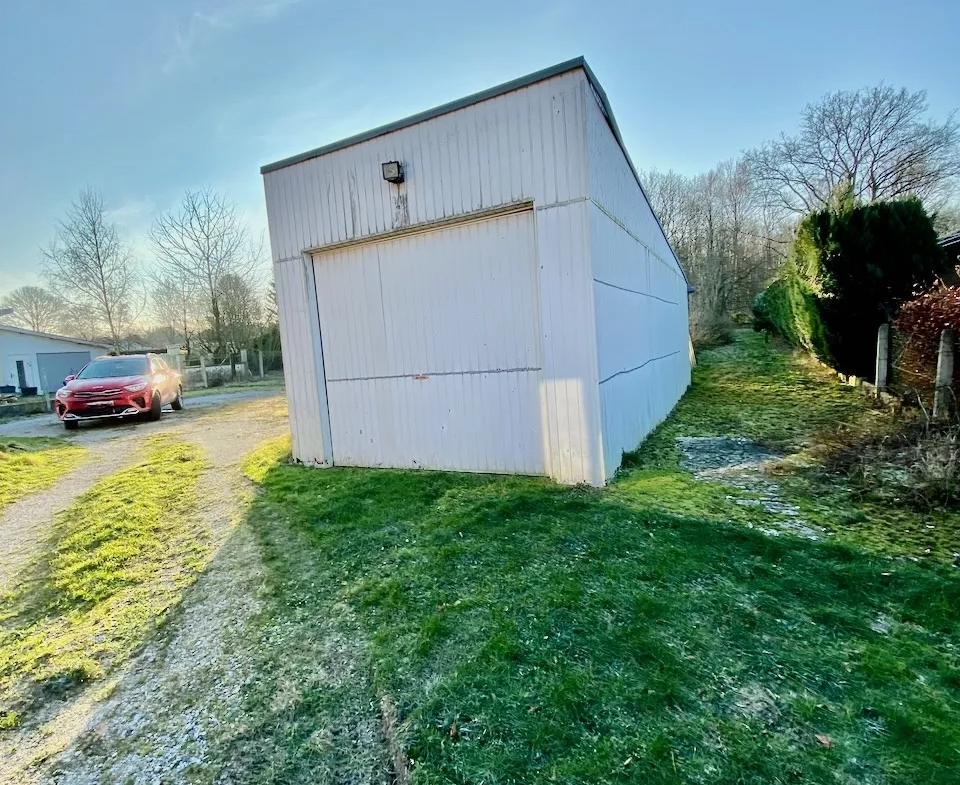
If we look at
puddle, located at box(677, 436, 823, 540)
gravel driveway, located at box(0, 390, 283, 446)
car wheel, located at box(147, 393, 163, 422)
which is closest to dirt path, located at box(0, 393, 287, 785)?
puddle, located at box(677, 436, 823, 540)

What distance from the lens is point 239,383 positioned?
22.1 meters

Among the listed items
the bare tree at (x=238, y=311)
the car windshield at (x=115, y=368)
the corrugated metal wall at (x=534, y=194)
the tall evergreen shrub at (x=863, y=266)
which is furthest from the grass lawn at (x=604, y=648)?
the bare tree at (x=238, y=311)

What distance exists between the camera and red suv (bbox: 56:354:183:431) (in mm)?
9641

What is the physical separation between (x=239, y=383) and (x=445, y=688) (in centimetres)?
2295

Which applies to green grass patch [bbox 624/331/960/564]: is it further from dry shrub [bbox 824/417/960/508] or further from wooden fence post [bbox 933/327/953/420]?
wooden fence post [bbox 933/327/953/420]

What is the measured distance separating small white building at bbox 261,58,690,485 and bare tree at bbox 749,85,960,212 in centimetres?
2788

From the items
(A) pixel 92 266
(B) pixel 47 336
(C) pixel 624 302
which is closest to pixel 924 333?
(C) pixel 624 302

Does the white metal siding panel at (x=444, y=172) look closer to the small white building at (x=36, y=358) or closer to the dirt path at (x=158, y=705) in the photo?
the dirt path at (x=158, y=705)

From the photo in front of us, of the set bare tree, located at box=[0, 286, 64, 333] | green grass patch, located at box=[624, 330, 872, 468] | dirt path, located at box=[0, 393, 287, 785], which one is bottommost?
dirt path, located at box=[0, 393, 287, 785]

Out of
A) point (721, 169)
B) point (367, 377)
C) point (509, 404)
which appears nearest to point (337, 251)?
point (367, 377)

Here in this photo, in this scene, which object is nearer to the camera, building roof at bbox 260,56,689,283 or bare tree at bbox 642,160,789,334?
building roof at bbox 260,56,689,283

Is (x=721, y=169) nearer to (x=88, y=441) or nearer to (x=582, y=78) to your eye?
(x=582, y=78)

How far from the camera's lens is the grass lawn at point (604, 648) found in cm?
165

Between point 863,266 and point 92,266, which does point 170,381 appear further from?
point 92,266
